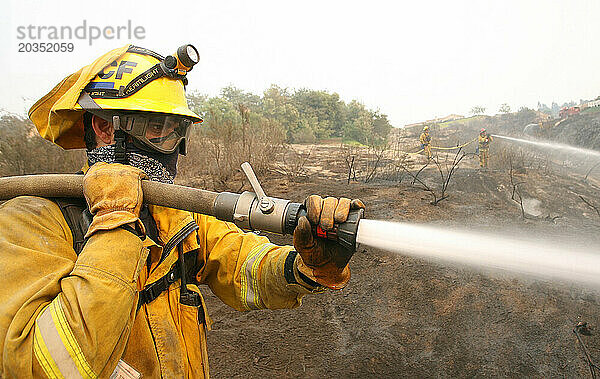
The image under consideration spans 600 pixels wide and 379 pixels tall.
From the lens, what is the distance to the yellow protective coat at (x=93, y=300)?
1.08m

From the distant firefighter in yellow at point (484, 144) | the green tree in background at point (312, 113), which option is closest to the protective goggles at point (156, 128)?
the distant firefighter in yellow at point (484, 144)

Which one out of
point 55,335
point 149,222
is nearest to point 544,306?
point 149,222

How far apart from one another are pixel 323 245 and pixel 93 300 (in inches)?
33.5

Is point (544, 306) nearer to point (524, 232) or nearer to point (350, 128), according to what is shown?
point (524, 232)

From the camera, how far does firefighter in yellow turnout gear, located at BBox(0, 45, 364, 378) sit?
1.12m

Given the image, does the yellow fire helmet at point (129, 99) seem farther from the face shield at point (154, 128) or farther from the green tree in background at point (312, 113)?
the green tree in background at point (312, 113)

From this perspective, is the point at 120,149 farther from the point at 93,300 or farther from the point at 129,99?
the point at 93,300

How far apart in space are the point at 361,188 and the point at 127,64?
673cm

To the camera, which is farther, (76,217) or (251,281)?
(251,281)

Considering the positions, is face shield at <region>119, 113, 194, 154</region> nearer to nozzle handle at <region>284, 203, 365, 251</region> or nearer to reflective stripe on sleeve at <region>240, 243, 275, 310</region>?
reflective stripe on sleeve at <region>240, 243, 275, 310</region>

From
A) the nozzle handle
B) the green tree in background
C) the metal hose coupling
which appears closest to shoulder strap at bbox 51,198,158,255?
the metal hose coupling

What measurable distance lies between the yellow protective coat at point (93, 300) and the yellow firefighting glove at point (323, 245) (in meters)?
0.15

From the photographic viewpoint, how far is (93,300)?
1.14 m

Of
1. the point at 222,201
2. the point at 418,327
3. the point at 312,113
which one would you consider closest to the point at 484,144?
the point at 418,327
